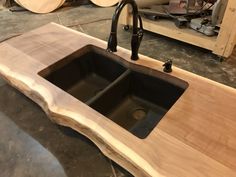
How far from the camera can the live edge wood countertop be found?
63 cm

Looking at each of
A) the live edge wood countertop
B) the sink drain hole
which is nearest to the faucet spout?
the live edge wood countertop

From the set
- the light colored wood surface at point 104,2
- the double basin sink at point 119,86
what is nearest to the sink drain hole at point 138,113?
the double basin sink at point 119,86

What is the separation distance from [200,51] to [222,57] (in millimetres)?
180

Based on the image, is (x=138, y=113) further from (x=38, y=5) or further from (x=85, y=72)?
(x=38, y=5)

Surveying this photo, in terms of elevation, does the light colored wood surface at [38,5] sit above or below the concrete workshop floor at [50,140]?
above

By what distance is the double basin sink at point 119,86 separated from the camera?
0.97 metres

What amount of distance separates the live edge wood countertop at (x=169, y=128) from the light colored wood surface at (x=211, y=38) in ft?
2.49

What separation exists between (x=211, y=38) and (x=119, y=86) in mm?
946

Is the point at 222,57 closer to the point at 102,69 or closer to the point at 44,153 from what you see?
the point at 102,69

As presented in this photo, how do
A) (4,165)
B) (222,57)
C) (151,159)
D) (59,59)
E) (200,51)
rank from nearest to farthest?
(151,159)
(4,165)
(59,59)
(222,57)
(200,51)

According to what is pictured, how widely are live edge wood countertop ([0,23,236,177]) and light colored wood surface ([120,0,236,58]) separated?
0.76m

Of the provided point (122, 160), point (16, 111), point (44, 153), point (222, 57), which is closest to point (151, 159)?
point (122, 160)

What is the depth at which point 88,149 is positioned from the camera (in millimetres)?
998

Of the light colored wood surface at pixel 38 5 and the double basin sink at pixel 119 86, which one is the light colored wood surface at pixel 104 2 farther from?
the double basin sink at pixel 119 86
